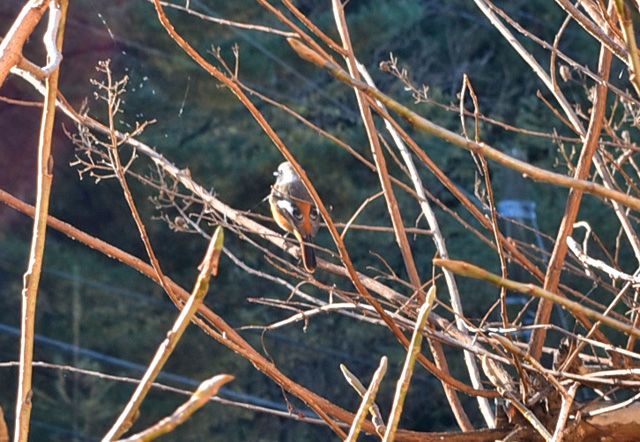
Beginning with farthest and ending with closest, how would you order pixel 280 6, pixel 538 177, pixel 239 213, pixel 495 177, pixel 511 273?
pixel 495 177, pixel 280 6, pixel 511 273, pixel 239 213, pixel 538 177

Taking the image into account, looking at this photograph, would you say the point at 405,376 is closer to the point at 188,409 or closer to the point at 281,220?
the point at 188,409

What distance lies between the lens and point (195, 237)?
27.0 ft

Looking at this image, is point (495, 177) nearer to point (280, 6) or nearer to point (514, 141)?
point (514, 141)

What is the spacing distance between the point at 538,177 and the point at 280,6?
24.0 feet

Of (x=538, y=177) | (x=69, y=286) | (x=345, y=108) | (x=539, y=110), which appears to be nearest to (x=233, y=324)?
(x=69, y=286)

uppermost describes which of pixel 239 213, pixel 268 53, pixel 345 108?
pixel 239 213

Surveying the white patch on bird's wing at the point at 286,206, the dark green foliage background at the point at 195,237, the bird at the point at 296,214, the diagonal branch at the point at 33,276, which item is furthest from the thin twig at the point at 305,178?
the dark green foliage background at the point at 195,237

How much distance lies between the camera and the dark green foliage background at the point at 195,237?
7.54m

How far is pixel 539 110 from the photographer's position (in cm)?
1009

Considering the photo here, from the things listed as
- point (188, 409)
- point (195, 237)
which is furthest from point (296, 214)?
point (195, 237)

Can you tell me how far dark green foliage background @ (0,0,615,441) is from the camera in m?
7.54

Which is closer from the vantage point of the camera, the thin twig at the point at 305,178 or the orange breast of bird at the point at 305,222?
the thin twig at the point at 305,178

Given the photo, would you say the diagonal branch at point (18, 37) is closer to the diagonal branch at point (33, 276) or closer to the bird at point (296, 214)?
the diagonal branch at point (33, 276)

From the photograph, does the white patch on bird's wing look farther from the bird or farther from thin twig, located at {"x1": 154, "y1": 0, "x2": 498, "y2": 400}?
thin twig, located at {"x1": 154, "y1": 0, "x2": 498, "y2": 400}
